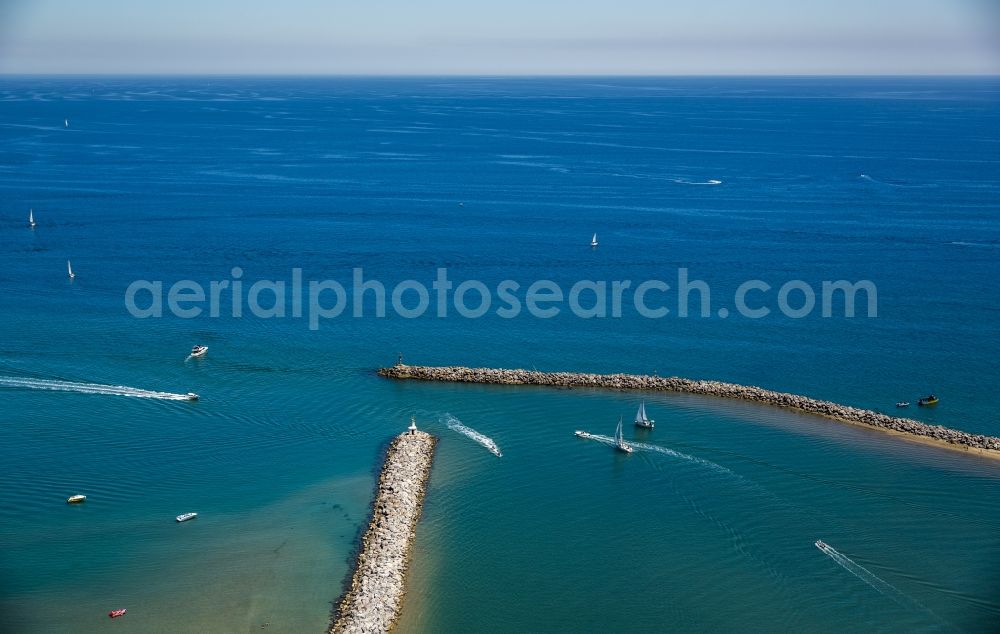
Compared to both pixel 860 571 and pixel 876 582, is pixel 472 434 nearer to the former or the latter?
pixel 860 571

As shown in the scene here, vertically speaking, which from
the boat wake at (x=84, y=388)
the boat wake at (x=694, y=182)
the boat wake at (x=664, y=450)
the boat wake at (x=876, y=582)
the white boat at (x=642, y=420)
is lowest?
the boat wake at (x=876, y=582)

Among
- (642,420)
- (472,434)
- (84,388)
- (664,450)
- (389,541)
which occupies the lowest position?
(389,541)

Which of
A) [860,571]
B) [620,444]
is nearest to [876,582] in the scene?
[860,571]

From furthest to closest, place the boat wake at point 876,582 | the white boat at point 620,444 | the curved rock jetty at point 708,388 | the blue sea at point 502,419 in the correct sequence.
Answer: the curved rock jetty at point 708,388
the white boat at point 620,444
the blue sea at point 502,419
the boat wake at point 876,582

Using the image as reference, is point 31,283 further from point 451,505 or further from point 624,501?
point 624,501

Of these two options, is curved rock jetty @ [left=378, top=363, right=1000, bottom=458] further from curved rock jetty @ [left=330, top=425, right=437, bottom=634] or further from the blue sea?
curved rock jetty @ [left=330, top=425, right=437, bottom=634]

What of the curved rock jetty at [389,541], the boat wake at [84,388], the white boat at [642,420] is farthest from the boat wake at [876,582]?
A: the boat wake at [84,388]

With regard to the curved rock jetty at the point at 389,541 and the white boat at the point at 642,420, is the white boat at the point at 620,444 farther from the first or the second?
the curved rock jetty at the point at 389,541
